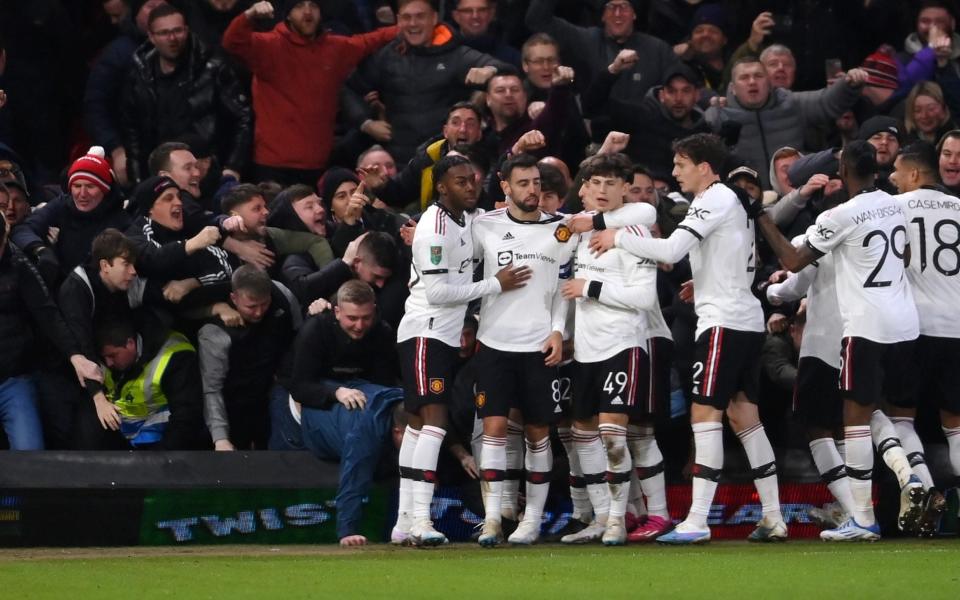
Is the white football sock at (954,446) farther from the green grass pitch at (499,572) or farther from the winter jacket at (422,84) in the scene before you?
the winter jacket at (422,84)

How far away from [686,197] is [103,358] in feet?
14.2

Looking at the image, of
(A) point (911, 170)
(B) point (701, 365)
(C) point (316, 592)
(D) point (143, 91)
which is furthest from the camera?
(D) point (143, 91)

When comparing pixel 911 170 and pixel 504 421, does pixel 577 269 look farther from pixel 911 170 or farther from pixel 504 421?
pixel 911 170

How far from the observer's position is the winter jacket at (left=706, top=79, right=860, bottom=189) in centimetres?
1373

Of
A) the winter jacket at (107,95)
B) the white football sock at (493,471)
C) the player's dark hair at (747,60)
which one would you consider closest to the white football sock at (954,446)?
the white football sock at (493,471)

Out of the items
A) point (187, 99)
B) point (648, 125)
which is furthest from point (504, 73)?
point (187, 99)

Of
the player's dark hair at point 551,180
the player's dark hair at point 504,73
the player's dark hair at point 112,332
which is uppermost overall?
the player's dark hair at point 504,73

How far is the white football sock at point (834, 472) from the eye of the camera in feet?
34.1

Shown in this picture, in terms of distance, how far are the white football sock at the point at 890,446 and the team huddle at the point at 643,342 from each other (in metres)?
0.01

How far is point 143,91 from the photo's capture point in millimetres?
13516

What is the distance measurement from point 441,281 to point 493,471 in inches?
46.8

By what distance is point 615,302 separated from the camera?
1019 cm

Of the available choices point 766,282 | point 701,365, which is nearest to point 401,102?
point 766,282

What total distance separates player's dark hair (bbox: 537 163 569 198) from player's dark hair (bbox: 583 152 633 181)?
571mm
